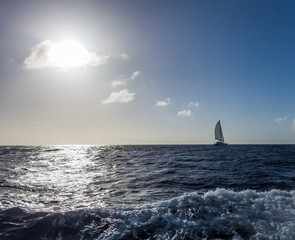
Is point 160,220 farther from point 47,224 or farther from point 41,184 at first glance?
point 41,184

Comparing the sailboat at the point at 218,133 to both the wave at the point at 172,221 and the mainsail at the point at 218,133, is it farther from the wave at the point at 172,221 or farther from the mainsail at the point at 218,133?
the wave at the point at 172,221

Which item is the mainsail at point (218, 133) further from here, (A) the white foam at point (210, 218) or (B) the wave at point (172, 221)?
(B) the wave at point (172, 221)

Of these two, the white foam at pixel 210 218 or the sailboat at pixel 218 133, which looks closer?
the white foam at pixel 210 218

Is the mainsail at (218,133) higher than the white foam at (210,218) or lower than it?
higher

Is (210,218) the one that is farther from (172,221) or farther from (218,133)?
(218,133)

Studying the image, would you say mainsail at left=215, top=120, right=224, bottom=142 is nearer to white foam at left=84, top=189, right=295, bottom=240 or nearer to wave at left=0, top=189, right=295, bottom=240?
white foam at left=84, top=189, right=295, bottom=240

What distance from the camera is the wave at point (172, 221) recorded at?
6871 mm

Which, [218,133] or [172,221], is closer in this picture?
[172,221]

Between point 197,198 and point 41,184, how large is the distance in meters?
11.2

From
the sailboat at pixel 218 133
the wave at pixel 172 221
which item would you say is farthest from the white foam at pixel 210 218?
the sailboat at pixel 218 133

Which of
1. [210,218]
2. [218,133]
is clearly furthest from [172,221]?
[218,133]

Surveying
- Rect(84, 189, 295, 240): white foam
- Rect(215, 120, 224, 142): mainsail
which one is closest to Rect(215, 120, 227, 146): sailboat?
Rect(215, 120, 224, 142): mainsail

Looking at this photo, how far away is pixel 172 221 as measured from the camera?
7.72m

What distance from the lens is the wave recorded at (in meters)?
6.87
